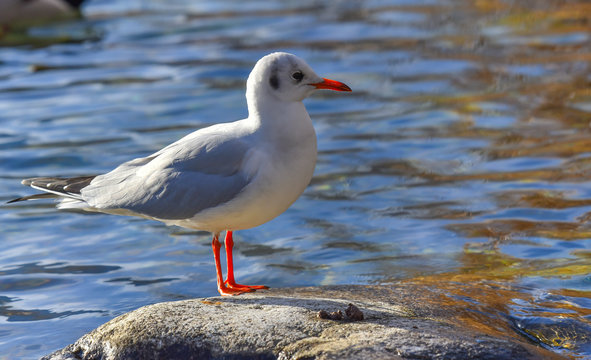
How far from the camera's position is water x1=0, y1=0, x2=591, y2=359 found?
6.09 meters

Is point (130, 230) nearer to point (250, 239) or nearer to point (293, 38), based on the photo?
point (250, 239)

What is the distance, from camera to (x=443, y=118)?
1002 cm

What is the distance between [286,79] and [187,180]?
764 millimetres

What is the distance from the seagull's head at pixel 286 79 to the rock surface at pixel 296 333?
1097 mm

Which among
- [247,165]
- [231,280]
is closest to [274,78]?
[247,165]

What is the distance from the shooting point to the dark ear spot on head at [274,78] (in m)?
4.92

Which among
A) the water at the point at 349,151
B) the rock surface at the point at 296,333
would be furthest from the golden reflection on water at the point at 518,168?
the rock surface at the point at 296,333

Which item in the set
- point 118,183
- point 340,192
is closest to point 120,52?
point 340,192

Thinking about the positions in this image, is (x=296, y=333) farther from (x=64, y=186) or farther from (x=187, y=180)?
(x=64, y=186)

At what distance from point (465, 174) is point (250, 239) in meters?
2.21

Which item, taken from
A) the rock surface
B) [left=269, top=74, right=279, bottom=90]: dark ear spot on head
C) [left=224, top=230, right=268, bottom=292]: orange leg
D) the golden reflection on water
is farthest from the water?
[left=269, top=74, right=279, bottom=90]: dark ear spot on head

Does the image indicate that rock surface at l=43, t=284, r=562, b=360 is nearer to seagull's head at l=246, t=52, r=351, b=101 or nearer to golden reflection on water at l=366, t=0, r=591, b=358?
golden reflection on water at l=366, t=0, r=591, b=358

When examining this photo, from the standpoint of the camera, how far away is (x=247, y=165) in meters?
4.84

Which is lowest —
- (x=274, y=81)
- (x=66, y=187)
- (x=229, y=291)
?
(x=229, y=291)
